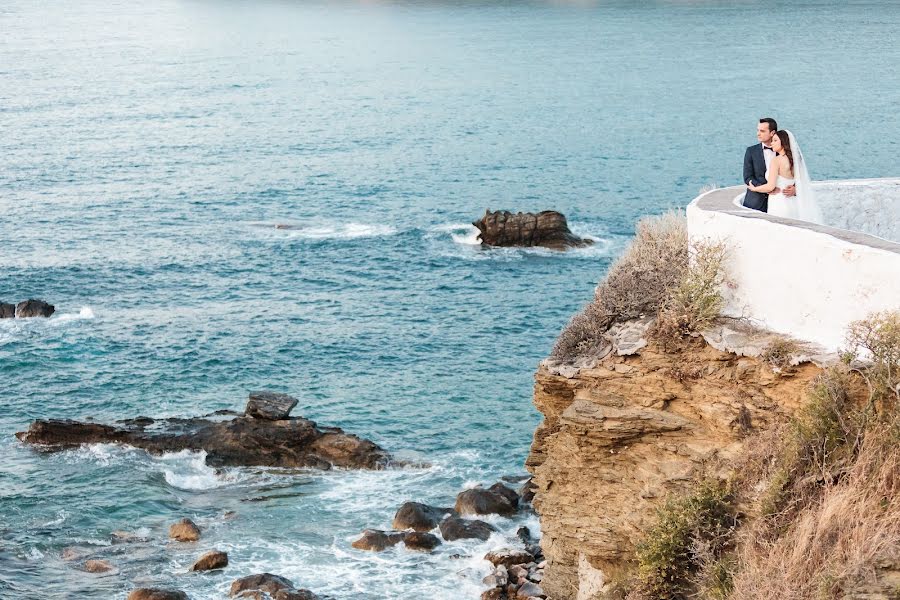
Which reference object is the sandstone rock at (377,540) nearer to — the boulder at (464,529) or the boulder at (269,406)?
the boulder at (464,529)

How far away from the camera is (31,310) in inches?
2000

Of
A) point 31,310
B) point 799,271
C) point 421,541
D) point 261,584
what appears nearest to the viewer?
point 799,271

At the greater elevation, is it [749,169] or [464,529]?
[749,169]

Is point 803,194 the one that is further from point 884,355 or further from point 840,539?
point 840,539

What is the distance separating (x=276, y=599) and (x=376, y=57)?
116018 millimetres

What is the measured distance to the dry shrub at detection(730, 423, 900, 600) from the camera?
12.9 metres

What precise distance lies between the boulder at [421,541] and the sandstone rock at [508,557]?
182 cm

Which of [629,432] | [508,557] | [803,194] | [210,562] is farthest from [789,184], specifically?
[210,562]

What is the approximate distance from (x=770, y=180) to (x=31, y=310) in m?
41.1

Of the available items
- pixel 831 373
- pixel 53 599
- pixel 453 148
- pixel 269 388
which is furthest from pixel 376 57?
pixel 831 373

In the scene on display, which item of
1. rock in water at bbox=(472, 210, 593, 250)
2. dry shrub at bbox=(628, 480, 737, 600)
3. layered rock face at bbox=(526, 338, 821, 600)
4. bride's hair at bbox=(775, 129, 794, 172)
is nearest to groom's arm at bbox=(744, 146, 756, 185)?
bride's hair at bbox=(775, 129, 794, 172)

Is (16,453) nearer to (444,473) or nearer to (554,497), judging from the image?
(444,473)

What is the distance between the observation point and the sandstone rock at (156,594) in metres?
27.8

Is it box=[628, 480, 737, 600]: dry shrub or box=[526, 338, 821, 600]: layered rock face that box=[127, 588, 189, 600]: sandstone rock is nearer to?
box=[526, 338, 821, 600]: layered rock face
